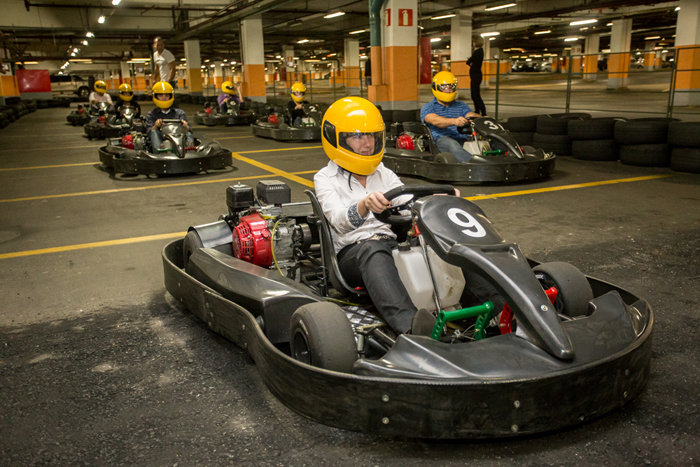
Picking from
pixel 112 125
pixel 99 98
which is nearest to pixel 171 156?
pixel 112 125

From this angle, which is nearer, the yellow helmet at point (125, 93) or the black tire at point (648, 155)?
the black tire at point (648, 155)

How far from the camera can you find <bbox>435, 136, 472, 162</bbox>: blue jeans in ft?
19.9

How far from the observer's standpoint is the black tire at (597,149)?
7246mm

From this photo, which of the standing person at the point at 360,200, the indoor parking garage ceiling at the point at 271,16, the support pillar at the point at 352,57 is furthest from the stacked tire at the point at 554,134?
the support pillar at the point at 352,57

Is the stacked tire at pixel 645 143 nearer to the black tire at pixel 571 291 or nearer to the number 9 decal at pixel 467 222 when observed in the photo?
the black tire at pixel 571 291

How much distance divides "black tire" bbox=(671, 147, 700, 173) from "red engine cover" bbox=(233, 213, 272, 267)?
504 centimetres

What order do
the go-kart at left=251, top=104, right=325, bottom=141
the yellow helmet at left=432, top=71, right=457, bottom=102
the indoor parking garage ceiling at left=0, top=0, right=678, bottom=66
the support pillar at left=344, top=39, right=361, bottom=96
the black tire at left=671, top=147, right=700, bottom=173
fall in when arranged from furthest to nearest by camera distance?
the support pillar at left=344, top=39, right=361, bottom=96 < the indoor parking garage ceiling at left=0, top=0, right=678, bottom=66 < the go-kart at left=251, top=104, right=325, bottom=141 < the black tire at left=671, top=147, right=700, bottom=173 < the yellow helmet at left=432, top=71, right=457, bottom=102

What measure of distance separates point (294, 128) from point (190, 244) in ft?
25.5

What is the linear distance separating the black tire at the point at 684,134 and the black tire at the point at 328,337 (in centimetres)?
554

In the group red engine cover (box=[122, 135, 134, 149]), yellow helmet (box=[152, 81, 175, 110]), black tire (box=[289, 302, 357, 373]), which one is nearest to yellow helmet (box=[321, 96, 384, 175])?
black tire (box=[289, 302, 357, 373])

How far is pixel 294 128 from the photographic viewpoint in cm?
1064

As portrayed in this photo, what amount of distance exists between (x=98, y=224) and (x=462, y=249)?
3733 millimetres

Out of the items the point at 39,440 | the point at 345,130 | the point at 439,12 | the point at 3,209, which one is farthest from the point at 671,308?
the point at 439,12

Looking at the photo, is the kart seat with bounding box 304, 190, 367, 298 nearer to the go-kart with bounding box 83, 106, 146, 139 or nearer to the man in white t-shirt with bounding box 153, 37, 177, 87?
the man in white t-shirt with bounding box 153, 37, 177, 87
